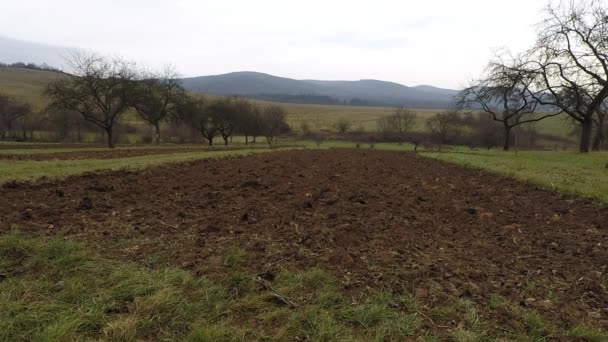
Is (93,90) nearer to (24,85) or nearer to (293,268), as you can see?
(293,268)

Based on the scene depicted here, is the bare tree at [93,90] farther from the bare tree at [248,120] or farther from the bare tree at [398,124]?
the bare tree at [398,124]

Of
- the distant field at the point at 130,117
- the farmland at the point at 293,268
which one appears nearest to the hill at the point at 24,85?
the distant field at the point at 130,117

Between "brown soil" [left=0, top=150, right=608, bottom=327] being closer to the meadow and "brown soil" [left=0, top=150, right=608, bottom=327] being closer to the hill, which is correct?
the meadow

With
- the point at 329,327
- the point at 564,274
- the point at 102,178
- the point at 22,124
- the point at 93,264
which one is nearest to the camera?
the point at 329,327

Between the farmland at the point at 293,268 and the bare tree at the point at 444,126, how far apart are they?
6621cm

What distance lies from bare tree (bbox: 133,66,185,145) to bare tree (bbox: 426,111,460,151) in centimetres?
4843

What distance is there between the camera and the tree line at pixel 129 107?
3888cm

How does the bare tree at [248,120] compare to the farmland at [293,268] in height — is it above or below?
above

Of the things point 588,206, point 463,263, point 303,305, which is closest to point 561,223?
point 588,206

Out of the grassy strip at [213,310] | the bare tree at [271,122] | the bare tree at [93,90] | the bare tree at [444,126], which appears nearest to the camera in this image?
the grassy strip at [213,310]

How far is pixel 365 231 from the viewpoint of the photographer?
652cm

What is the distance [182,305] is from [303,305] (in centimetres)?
126

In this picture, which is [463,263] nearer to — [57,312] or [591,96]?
[57,312]

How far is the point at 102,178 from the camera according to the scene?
40.2 ft
